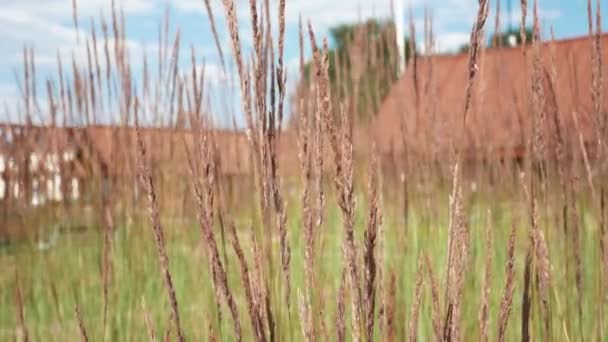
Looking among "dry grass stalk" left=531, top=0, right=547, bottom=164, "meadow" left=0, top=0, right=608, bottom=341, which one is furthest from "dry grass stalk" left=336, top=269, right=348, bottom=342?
"dry grass stalk" left=531, top=0, right=547, bottom=164

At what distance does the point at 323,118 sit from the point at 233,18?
0.16m

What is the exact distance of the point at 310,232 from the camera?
89 centimetres

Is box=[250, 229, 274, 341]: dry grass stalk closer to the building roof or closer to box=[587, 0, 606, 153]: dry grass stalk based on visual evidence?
the building roof

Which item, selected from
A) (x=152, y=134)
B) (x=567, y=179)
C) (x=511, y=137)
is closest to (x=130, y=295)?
(x=152, y=134)

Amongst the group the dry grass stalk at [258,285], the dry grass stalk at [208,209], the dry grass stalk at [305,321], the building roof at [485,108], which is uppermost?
the building roof at [485,108]

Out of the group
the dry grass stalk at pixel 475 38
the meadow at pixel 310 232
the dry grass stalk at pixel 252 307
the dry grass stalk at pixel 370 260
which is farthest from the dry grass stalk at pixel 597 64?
the dry grass stalk at pixel 252 307

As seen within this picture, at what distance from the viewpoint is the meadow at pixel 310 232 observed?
0.86 metres

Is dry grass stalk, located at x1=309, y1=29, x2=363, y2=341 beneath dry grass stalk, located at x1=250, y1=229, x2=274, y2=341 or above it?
above

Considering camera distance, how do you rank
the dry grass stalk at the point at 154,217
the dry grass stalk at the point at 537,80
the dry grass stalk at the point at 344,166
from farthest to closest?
the dry grass stalk at the point at 537,80 < the dry grass stalk at the point at 154,217 < the dry grass stalk at the point at 344,166

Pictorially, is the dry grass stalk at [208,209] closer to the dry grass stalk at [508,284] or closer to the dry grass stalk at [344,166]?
the dry grass stalk at [344,166]

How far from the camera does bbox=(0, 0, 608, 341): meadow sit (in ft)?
2.81

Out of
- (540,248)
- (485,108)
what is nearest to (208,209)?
(540,248)

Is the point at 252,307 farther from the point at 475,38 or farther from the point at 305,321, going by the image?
the point at 475,38

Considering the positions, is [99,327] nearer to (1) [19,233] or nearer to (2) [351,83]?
(1) [19,233]
